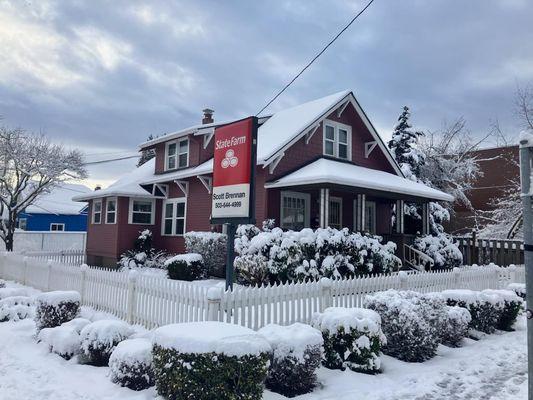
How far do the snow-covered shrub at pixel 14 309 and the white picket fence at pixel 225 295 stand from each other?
137 cm

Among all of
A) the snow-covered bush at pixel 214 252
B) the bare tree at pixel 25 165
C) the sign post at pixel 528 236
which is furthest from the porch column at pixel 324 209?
the bare tree at pixel 25 165

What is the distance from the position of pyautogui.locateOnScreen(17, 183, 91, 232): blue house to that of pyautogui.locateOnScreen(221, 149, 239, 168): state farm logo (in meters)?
34.4

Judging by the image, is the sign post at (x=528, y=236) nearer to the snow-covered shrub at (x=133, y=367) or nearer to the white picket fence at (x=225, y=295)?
the white picket fence at (x=225, y=295)

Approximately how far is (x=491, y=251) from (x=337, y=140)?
9.08 metres

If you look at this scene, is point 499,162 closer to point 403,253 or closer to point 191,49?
point 403,253

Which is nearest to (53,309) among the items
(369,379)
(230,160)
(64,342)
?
(64,342)

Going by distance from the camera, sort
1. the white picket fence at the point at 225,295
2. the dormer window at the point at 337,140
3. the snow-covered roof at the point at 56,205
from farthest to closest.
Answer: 1. the snow-covered roof at the point at 56,205
2. the dormer window at the point at 337,140
3. the white picket fence at the point at 225,295

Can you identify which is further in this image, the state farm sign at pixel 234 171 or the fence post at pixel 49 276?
the fence post at pixel 49 276

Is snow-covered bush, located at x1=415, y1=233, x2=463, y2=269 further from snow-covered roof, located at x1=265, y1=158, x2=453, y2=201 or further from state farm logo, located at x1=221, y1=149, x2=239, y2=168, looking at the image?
state farm logo, located at x1=221, y1=149, x2=239, y2=168

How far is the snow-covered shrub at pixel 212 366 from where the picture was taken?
4.67 meters

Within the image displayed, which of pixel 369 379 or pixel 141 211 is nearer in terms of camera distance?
pixel 369 379

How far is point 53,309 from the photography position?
852 cm

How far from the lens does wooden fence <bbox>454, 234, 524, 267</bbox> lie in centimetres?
1953

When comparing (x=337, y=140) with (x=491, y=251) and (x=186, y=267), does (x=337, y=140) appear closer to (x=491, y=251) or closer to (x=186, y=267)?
(x=186, y=267)
